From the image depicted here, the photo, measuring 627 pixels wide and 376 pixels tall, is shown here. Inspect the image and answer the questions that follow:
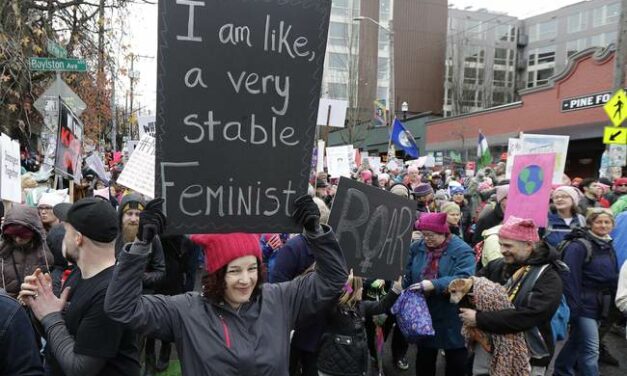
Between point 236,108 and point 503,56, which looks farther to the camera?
point 503,56

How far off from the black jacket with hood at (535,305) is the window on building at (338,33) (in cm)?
4607

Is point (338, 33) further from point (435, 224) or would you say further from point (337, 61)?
point (435, 224)

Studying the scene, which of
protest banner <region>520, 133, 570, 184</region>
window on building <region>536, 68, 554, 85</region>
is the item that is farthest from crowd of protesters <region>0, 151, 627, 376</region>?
window on building <region>536, 68, 554, 85</region>

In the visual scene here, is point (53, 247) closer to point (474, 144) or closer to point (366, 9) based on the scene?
point (474, 144)

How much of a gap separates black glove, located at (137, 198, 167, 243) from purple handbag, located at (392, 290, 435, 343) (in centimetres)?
234

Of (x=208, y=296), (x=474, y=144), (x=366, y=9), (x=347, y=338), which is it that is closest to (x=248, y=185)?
(x=208, y=296)

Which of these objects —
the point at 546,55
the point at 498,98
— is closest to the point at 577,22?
the point at 546,55

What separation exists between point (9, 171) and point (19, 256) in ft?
2.76

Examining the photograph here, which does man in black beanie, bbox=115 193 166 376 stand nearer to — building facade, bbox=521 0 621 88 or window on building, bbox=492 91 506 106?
window on building, bbox=492 91 506 106

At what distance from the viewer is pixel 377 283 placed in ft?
14.7

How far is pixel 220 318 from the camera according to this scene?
2.25m

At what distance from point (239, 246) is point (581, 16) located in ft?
206

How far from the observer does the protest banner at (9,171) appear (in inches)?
165

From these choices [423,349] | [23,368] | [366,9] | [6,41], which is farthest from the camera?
[366,9]
